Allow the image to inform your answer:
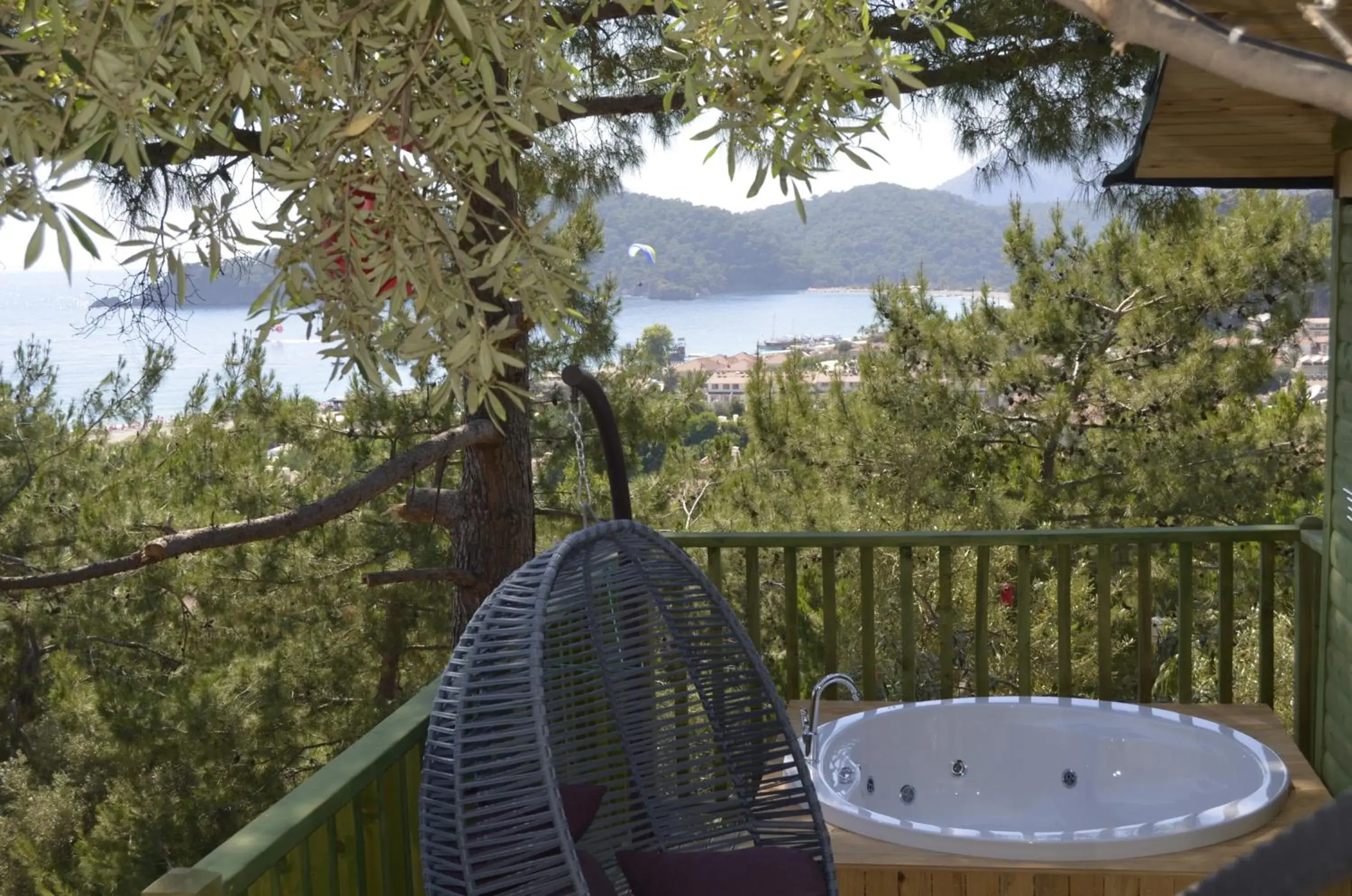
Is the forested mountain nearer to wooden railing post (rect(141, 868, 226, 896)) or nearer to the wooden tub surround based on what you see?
the wooden tub surround

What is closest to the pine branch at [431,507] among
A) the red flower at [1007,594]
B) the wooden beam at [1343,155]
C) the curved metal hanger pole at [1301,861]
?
the wooden beam at [1343,155]

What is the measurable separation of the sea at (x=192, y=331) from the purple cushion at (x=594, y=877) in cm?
300

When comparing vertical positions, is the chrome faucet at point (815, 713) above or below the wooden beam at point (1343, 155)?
below

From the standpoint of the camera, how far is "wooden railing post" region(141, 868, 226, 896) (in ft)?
4.88

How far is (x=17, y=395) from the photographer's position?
28.6 ft

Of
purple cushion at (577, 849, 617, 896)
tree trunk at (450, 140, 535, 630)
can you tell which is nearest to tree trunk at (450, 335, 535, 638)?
tree trunk at (450, 140, 535, 630)

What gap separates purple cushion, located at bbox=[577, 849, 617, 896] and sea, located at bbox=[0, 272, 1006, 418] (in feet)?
9.86

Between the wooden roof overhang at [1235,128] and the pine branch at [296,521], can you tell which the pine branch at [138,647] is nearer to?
the pine branch at [296,521]

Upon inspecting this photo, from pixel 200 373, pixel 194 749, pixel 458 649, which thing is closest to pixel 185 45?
pixel 458 649

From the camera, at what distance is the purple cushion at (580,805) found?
234cm

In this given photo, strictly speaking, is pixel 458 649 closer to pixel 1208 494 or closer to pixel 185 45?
pixel 185 45

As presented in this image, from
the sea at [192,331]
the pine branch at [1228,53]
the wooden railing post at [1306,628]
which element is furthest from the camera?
the sea at [192,331]

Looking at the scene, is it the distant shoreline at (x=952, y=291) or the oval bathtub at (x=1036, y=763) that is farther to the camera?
the distant shoreline at (x=952, y=291)

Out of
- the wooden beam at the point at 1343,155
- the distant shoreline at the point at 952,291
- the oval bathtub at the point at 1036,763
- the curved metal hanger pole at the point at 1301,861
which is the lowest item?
the oval bathtub at the point at 1036,763
